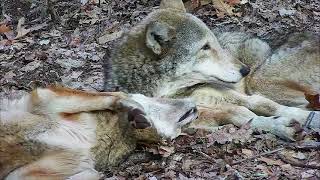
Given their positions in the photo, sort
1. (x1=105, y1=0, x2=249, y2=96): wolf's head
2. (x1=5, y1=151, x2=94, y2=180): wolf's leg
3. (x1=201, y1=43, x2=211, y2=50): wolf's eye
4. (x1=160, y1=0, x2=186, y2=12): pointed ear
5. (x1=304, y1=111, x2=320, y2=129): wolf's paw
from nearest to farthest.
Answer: (x1=5, y1=151, x2=94, y2=180): wolf's leg
(x1=304, y1=111, x2=320, y2=129): wolf's paw
(x1=105, y1=0, x2=249, y2=96): wolf's head
(x1=201, y1=43, x2=211, y2=50): wolf's eye
(x1=160, y1=0, x2=186, y2=12): pointed ear

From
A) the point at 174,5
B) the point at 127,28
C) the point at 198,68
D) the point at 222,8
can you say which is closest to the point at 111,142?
the point at 198,68

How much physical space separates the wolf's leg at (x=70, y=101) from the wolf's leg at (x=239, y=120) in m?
1.03

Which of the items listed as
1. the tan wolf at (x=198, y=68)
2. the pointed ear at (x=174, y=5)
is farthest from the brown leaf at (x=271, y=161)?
the pointed ear at (x=174, y=5)

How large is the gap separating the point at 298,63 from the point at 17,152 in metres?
3.30

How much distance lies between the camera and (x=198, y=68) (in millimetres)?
6699

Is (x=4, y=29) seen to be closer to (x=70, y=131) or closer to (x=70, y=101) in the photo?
(x=70, y=101)

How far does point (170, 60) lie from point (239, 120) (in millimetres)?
1153

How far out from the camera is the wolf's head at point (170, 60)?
21.5ft

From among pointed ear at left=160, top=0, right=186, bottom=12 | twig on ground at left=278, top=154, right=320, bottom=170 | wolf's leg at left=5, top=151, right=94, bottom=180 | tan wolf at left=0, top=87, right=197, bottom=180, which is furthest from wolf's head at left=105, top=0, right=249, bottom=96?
twig on ground at left=278, top=154, right=320, bottom=170

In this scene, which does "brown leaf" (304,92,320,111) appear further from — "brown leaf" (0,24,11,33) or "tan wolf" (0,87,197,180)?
"brown leaf" (0,24,11,33)

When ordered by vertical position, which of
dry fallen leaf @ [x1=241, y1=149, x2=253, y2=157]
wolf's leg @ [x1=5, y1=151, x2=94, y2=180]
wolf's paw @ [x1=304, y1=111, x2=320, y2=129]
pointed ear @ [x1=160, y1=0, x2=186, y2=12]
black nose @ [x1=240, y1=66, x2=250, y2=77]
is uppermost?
pointed ear @ [x1=160, y1=0, x2=186, y2=12]

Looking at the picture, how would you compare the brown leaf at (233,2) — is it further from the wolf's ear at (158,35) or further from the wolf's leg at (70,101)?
the wolf's leg at (70,101)

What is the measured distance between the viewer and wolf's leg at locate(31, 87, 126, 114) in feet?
17.6

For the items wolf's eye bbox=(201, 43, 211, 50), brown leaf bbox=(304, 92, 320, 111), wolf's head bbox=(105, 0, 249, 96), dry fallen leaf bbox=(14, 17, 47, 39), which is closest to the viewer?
brown leaf bbox=(304, 92, 320, 111)
